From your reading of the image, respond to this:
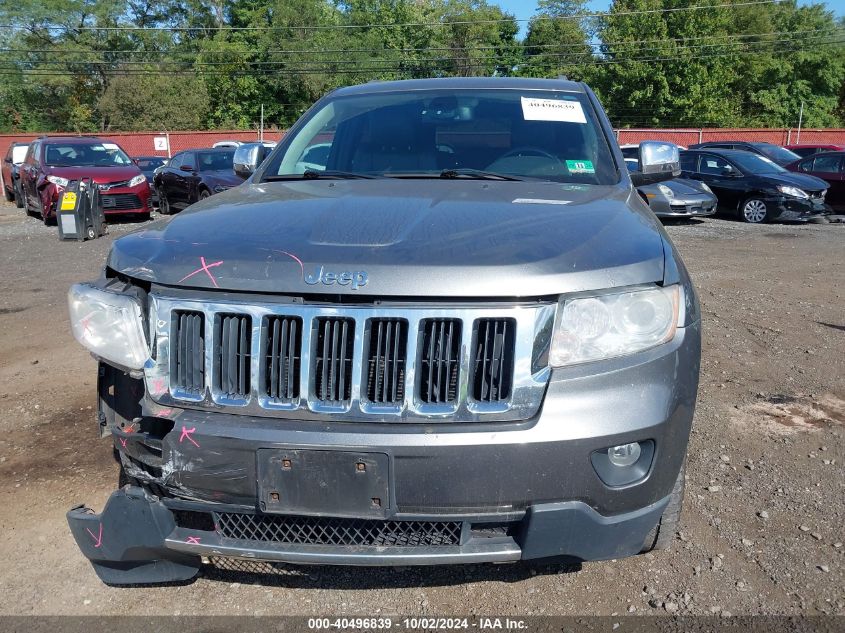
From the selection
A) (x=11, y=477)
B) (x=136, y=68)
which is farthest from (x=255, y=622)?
(x=136, y=68)

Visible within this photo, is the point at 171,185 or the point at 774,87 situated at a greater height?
the point at 774,87

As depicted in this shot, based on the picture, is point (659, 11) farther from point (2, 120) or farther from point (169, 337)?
point (169, 337)

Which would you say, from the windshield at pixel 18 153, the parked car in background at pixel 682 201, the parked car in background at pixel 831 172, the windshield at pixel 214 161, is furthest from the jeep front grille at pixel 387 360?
the windshield at pixel 18 153

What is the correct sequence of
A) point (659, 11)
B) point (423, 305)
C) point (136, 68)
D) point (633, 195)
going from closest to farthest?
point (423, 305)
point (633, 195)
point (659, 11)
point (136, 68)

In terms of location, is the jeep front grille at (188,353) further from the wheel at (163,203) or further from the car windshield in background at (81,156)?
the wheel at (163,203)

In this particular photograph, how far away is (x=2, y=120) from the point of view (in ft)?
176

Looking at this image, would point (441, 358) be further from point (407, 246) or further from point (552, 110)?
point (552, 110)

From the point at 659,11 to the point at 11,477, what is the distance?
2147 inches

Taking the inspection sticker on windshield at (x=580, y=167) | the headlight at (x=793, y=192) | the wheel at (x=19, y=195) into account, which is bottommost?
the wheel at (x=19, y=195)

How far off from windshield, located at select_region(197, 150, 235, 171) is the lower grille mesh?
530 inches

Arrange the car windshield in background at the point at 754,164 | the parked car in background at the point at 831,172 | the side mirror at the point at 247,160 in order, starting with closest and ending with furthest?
the side mirror at the point at 247,160 < the car windshield in background at the point at 754,164 < the parked car in background at the point at 831,172

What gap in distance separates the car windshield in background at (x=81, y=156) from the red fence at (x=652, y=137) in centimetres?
2100

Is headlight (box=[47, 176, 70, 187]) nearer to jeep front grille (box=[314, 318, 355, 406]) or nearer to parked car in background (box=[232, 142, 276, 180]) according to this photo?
parked car in background (box=[232, 142, 276, 180])

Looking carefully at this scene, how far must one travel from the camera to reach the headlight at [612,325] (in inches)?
85.8
